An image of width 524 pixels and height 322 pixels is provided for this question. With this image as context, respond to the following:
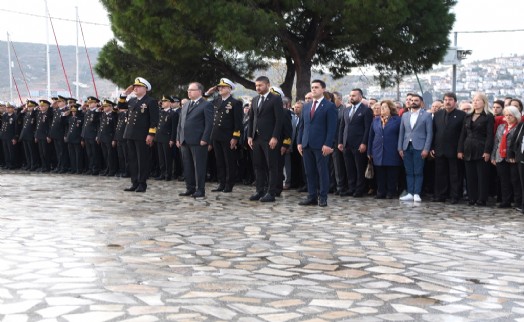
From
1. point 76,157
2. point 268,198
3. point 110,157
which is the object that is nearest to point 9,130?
point 76,157

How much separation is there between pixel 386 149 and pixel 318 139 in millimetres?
2052

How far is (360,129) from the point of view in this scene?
42.7 ft

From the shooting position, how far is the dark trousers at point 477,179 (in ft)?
38.6

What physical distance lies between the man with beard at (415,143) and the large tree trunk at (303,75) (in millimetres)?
8785

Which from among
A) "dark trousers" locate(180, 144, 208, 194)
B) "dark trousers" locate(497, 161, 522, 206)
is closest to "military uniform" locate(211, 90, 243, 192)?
"dark trousers" locate(180, 144, 208, 194)

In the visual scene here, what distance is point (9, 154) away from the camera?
21031 mm

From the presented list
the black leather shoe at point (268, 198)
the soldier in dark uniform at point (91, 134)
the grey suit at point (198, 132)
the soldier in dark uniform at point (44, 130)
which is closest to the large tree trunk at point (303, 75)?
the soldier in dark uniform at point (91, 134)

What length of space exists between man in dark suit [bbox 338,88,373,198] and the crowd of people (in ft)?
0.06

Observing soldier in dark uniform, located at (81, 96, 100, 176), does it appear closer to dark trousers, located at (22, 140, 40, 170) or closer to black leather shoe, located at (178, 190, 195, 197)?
dark trousers, located at (22, 140, 40, 170)

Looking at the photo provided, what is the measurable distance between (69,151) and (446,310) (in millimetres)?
15324

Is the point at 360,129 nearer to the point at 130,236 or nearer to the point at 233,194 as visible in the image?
the point at 233,194

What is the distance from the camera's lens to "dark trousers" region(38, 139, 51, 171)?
19.6 metres

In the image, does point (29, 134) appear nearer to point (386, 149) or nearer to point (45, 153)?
point (45, 153)

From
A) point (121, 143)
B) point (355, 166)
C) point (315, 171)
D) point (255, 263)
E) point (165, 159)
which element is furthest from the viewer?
point (165, 159)
